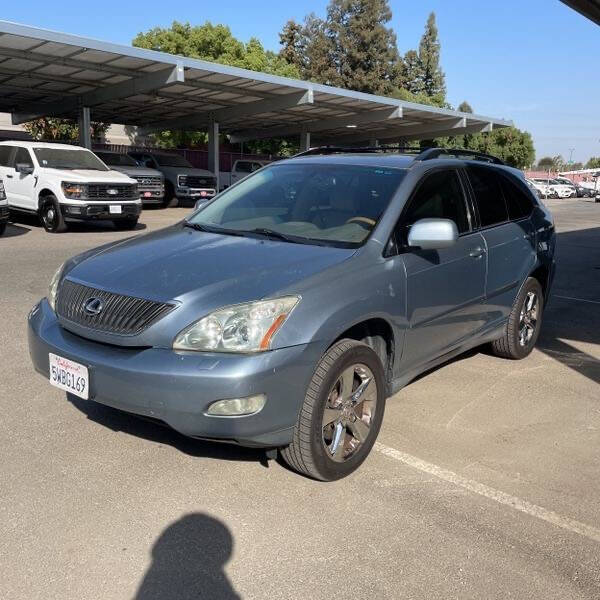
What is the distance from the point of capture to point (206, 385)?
2871 millimetres

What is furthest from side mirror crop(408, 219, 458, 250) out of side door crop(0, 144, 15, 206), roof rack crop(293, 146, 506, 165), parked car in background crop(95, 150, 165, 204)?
parked car in background crop(95, 150, 165, 204)

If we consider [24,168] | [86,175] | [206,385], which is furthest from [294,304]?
[24,168]

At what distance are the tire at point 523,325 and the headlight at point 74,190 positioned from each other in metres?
10.2

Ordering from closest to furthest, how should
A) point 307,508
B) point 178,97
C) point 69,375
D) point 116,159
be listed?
point 307,508, point 69,375, point 116,159, point 178,97

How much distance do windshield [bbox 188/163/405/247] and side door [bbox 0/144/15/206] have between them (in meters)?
11.5

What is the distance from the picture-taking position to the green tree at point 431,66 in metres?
75.1

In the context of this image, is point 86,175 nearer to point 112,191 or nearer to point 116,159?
point 112,191

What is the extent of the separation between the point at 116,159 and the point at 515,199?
16382mm

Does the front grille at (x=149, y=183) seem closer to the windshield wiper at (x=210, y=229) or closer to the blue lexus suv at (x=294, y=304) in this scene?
the blue lexus suv at (x=294, y=304)

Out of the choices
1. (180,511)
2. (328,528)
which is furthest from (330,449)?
(180,511)

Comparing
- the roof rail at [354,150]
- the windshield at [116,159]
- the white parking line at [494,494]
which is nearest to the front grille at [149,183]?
the windshield at [116,159]

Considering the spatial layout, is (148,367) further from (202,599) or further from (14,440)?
(14,440)

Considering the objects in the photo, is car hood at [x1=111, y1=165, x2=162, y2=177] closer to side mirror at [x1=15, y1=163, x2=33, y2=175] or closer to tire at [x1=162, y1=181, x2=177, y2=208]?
tire at [x1=162, y1=181, x2=177, y2=208]

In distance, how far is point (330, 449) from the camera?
10.9 ft
